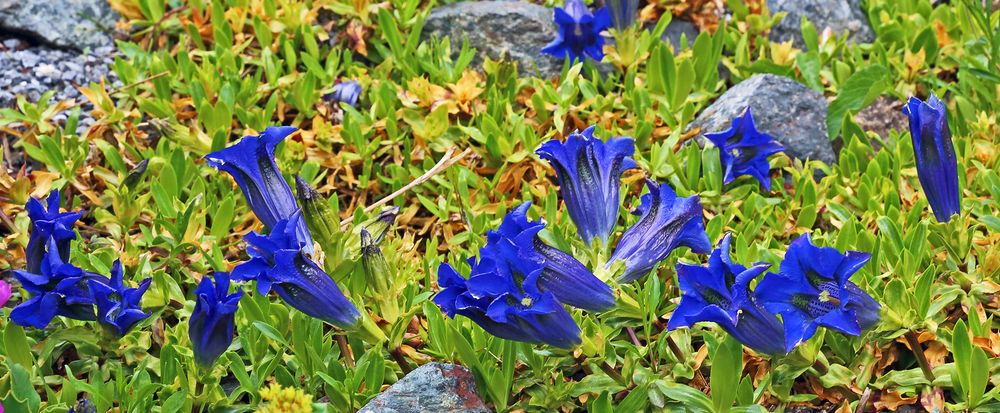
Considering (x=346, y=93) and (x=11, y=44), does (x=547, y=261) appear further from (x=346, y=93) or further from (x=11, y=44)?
(x=11, y=44)

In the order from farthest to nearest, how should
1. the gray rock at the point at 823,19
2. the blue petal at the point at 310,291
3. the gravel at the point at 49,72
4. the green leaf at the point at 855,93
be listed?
the gray rock at the point at 823,19 < the gravel at the point at 49,72 < the green leaf at the point at 855,93 < the blue petal at the point at 310,291

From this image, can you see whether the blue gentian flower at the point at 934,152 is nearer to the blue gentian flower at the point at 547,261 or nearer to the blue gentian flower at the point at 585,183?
the blue gentian flower at the point at 585,183

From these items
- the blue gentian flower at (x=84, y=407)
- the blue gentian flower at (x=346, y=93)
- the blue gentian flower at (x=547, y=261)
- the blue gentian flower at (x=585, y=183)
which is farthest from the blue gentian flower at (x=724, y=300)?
the blue gentian flower at (x=346, y=93)

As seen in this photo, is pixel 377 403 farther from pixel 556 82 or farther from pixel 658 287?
pixel 556 82

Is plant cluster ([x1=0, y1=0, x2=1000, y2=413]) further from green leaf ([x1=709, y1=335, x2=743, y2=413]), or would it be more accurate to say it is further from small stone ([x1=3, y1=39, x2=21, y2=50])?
small stone ([x1=3, y1=39, x2=21, y2=50])

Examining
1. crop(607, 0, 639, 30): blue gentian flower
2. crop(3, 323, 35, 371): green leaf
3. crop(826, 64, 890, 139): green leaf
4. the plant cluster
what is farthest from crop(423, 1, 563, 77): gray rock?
crop(3, 323, 35, 371): green leaf

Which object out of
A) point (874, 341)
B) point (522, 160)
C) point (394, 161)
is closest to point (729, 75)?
point (522, 160)
